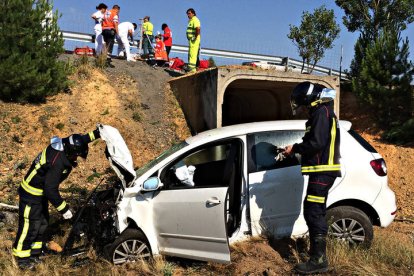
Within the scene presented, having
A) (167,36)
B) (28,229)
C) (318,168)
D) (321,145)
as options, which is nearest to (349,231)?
(318,168)

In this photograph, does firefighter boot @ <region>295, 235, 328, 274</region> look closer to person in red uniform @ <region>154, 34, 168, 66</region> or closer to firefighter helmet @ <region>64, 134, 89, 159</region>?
firefighter helmet @ <region>64, 134, 89, 159</region>

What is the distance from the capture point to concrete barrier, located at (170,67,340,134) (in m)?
9.80

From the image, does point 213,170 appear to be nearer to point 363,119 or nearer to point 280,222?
point 280,222

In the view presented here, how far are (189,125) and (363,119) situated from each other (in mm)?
5952

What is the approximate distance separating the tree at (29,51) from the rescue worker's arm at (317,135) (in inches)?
306

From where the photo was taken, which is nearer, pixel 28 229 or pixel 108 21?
pixel 28 229

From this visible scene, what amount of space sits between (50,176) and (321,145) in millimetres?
2970

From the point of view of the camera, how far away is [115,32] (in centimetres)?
1280

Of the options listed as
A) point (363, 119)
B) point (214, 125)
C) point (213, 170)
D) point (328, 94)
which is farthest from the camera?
point (363, 119)

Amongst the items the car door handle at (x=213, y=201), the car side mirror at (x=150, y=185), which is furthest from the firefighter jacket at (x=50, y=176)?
the car door handle at (x=213, y=201)

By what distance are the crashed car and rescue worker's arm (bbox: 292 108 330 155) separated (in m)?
0.58

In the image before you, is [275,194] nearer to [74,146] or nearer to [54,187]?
[74,146]

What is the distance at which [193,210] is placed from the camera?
4.36 metres

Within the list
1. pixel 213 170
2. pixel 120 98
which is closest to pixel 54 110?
pixel 120 98
